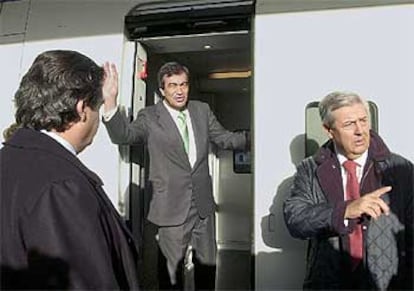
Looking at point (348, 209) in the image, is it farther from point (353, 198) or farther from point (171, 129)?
point (171, 129)

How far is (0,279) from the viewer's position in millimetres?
1246

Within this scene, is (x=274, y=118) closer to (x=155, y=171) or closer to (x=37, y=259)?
(x=155, y=171)

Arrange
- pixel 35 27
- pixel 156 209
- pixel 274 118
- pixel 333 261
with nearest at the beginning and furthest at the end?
pixel 333 261 → pixel 274 118 → pixel 156 209 → pixel 35 27

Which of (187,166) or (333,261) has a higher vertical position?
(187,166)

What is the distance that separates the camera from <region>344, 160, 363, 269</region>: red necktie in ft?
6.29

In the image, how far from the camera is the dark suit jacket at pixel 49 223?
120 cm

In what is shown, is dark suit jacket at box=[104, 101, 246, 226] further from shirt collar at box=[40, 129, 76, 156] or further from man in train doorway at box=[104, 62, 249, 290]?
shirt collar at box=[40, 129, 76, 156]

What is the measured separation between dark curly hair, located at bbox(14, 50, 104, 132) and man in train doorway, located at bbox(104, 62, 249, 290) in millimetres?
1498

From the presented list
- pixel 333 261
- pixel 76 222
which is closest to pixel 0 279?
pixel 76 222

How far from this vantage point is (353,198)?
1960 mm

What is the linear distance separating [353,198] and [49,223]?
1.29 metres

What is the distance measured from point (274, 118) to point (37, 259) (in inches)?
70.8

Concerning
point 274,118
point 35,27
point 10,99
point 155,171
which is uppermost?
point 35,27

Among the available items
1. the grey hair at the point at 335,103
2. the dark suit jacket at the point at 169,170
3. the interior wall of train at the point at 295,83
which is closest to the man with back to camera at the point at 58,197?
the grey hair at the point at 335,103
